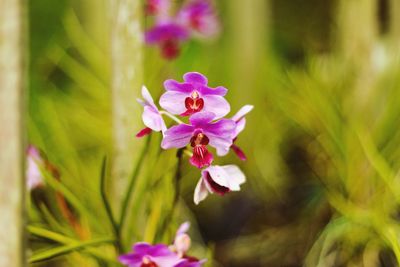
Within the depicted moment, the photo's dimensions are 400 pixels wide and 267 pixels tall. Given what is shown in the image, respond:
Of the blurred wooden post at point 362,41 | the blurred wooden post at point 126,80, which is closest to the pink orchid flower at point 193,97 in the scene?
the blurred wooden post at point 126,80

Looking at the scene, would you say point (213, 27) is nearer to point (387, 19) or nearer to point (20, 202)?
point (387, 19)

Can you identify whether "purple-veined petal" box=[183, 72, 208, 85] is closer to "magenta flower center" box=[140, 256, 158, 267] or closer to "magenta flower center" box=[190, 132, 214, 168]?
"magenta flower center" box=[190, 132, 214, 168]

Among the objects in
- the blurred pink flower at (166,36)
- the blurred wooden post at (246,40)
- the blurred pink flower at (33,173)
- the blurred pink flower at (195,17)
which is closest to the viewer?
the blurred pink flower at (33,173)

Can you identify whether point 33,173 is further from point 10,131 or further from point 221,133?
point 221,133

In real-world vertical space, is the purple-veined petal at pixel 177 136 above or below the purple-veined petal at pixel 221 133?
above

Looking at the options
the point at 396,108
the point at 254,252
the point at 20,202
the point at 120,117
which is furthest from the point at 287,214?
the point at 20,202

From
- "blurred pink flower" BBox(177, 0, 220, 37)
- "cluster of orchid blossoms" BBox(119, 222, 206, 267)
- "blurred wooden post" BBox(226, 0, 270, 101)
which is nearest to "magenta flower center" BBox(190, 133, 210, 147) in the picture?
"cluster of orchid blossoms" BBox(119, 222, 206, 267)

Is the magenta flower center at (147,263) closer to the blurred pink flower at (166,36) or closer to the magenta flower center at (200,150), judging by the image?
the magenta flower center at (200,150)
